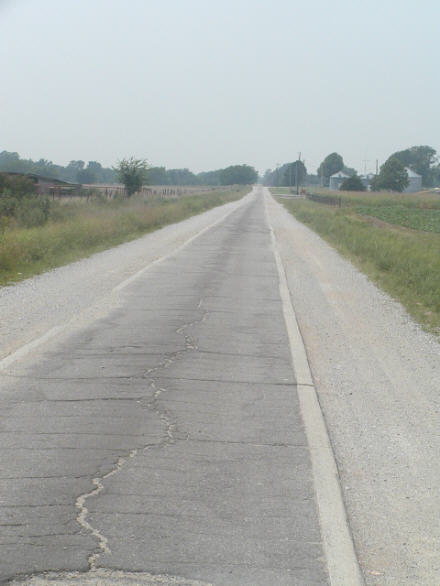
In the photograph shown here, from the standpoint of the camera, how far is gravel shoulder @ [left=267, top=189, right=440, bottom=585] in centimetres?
430

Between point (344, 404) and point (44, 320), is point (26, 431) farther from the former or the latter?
point (44, 320)

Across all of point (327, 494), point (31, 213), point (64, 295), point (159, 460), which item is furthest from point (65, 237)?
point (327, 494)

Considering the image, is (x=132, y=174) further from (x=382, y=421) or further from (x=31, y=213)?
(x=382, y=421)

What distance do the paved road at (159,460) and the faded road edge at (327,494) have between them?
0.06m

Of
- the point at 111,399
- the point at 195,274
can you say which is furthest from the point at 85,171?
the point at 111,399

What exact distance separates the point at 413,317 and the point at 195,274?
5.90 meters

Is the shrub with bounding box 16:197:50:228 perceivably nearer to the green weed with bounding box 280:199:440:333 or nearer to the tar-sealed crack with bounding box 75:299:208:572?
the green weed with bounding box 280:199:440:333

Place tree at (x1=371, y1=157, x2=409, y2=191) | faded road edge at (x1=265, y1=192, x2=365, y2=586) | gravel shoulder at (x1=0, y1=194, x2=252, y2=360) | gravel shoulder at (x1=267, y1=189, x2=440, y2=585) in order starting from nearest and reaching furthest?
faded road edge at (x1=265, y1=192, x2=365, y2=586), gravel shoulder at (x1=267, y1=189, x2=440, y2=585), gravel shoulder at (x1=0, y1=194, x2=252, y2=360), tree at (x1=371, y1=157, x2=409, y2=191)

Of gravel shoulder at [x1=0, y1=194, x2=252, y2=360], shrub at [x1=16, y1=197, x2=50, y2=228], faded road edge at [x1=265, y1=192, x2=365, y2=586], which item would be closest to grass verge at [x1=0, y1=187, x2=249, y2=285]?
shrub at [x1=16, y1=197, x2=50, y2=228]

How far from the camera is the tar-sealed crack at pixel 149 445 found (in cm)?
417

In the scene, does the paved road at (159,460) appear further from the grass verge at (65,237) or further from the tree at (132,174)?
the tree at (132,174)

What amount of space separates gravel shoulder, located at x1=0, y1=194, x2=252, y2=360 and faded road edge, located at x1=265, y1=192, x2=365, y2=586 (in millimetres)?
3568

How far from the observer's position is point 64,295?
13.7m

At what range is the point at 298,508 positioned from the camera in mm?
4750
